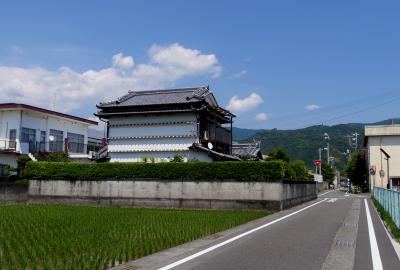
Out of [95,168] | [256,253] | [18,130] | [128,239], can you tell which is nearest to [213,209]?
[95,168]

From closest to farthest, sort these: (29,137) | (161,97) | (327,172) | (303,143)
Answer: (161,97), (29,137), (327,172), (303,143)

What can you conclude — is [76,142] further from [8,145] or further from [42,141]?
[8,145]

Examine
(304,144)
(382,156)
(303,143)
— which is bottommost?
(382,156)

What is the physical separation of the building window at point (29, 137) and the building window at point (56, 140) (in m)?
1.51

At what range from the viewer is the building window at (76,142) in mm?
39594

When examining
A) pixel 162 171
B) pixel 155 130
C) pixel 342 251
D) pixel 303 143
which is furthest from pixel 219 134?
pixel 303 143

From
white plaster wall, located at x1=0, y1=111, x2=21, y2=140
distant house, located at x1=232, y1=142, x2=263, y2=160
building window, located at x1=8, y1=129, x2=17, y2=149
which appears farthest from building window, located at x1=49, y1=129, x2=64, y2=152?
distant house, located at x1=232, y1=142, x2=263, y2=160

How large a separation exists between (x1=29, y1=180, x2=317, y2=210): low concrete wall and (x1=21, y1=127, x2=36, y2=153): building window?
10.0 meters

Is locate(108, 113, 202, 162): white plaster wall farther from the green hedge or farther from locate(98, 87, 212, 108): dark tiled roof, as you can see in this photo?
the green hedge

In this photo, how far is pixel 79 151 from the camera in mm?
40812

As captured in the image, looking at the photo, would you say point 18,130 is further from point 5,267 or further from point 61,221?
point 5,267

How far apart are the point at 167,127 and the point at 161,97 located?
3639mm

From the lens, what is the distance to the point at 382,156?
6081 centimetres

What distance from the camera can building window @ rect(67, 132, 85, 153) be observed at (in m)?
39.6
